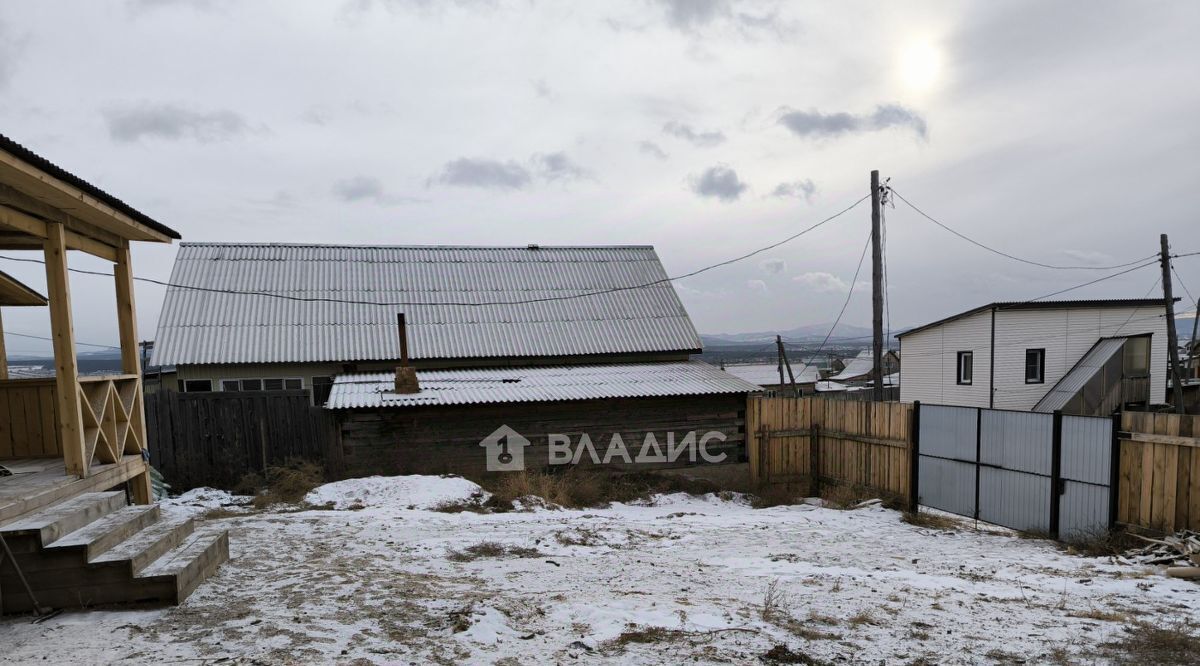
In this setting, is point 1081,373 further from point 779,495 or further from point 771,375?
point 771,375

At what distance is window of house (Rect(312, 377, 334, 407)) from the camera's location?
1627cm

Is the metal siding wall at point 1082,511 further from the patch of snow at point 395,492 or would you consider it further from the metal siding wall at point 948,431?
the patch of snow at point 395,492

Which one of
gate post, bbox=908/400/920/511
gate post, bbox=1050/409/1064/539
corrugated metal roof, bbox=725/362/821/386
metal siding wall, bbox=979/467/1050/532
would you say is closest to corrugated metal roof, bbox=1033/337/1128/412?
gate post, bbox=908/400/920/511

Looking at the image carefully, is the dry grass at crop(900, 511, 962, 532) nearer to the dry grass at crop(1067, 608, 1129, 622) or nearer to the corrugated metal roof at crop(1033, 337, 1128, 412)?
the dry grass at crop(1067, 608, 1129, 622)

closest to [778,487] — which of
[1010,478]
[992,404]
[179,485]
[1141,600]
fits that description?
[1010,478]

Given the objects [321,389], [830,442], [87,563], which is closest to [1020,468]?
[830,442]

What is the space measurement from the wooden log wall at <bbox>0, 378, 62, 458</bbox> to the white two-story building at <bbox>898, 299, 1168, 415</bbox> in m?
25.9

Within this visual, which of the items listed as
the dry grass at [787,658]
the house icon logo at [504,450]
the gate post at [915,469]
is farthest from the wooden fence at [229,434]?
the gate post at [915,469]

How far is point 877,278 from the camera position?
52.5 feet

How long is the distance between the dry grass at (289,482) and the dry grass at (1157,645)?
1120cm

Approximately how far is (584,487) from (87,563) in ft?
29.5

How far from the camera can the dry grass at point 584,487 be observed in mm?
11859

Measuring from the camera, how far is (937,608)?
5828mm

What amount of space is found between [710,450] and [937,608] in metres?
9.27
